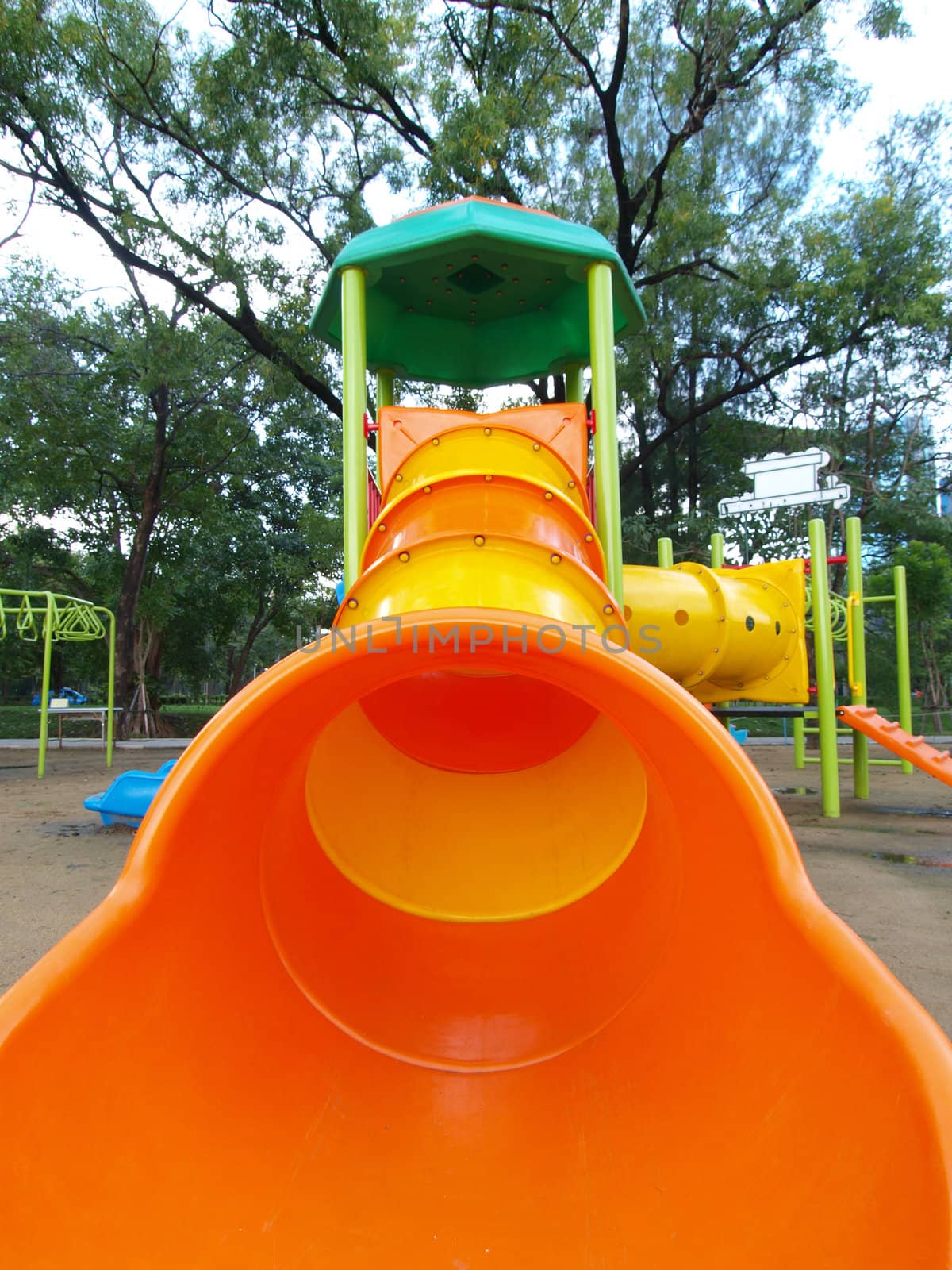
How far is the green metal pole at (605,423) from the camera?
2.48 meters

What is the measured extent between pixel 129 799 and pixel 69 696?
2282 centimetres

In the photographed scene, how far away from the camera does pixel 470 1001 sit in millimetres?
1511

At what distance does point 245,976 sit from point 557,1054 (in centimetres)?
61

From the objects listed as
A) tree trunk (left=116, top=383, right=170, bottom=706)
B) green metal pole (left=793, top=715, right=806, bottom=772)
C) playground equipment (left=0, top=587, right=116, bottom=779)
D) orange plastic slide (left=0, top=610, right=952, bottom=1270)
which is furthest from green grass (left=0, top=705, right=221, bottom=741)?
orange plastic slide (left=0, top=610, right=952, bottom=1270)

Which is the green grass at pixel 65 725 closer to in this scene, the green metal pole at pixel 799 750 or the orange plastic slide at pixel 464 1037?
the green metal pole at pixel 799 750

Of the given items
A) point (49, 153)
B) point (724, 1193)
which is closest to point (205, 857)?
point (724, 1193)

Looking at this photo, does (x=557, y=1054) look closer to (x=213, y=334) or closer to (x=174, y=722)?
Result: (x=213, y=334)

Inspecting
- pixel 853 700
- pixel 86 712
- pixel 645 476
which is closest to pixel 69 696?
pixel 86 712

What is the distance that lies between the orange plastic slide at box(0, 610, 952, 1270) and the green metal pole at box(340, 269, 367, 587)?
87 centimetres

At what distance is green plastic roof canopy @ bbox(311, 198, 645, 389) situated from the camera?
255 cm

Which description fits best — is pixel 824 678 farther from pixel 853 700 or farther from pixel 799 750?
pixel 799 750

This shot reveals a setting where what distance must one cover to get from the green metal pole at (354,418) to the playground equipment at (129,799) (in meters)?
2.87

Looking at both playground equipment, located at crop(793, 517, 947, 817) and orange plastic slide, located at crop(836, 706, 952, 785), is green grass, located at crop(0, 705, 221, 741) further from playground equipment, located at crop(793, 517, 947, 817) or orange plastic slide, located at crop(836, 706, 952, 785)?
orange plastic slide, located at crop(836, 706, 952, 785)

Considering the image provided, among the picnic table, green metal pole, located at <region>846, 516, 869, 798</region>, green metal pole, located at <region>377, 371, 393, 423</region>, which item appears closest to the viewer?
green metal pole, located at <region>377, 371, 393, 423</region>
